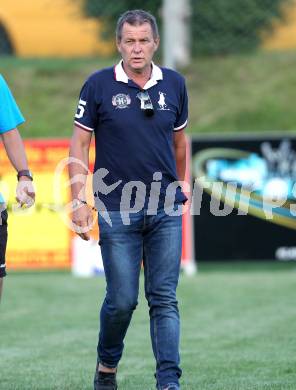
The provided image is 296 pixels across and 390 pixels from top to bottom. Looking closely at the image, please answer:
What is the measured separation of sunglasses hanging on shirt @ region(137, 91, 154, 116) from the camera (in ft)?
20.5

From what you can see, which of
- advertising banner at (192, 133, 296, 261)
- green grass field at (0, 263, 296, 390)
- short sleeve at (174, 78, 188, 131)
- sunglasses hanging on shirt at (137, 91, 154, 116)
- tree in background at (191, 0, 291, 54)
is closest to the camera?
sunglasses hanging on shirt at (137, 91, 154, 116)

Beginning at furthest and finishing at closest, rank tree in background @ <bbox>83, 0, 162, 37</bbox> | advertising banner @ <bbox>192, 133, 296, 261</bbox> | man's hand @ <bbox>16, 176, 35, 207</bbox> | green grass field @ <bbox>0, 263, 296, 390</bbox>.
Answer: tree in background @ <bbox>83, 0, 162, 37</bbox>, advertising banner @ <bbox>192, 133, 296, 261</bbox>, green grass field @ <bbox>0, 263, 296, 390</bbox>, man's hand @ <bbox>16, 176, 35, 207</bbox>

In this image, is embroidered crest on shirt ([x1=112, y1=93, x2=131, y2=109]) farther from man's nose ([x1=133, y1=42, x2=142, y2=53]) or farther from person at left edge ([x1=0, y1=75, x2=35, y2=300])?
person at left edge ([x1=0, y1=75, x2=35, y2=300])

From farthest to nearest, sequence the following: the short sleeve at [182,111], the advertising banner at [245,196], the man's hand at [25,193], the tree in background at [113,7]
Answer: the tree in background at [113,7], the advertising banner at [245,196], the short sleeve at [182,111], the man's hand at [25,193]

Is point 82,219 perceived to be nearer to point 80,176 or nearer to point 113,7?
point 80,176

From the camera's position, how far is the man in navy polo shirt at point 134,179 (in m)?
6.28

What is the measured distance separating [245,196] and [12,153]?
8.63 metres

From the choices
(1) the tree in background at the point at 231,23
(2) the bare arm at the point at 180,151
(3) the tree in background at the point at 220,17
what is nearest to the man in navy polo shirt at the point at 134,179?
(2) the bare arm at the point at 180,151

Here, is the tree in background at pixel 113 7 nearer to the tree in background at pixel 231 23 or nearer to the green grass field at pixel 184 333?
the tree in background at pixel 231 23

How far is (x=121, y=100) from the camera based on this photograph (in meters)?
6.28

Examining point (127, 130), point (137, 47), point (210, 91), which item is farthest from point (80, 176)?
point (210, 91)

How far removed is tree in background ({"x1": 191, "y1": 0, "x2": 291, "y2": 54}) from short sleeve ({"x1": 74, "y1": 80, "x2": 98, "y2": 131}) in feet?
37.7

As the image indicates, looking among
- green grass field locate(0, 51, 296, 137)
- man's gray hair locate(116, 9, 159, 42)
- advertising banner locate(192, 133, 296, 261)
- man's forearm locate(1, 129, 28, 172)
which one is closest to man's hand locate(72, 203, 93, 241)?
man's forearm locate(1, 129, 28, 172)

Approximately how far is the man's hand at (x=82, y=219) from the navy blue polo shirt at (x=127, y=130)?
12 centimetres
